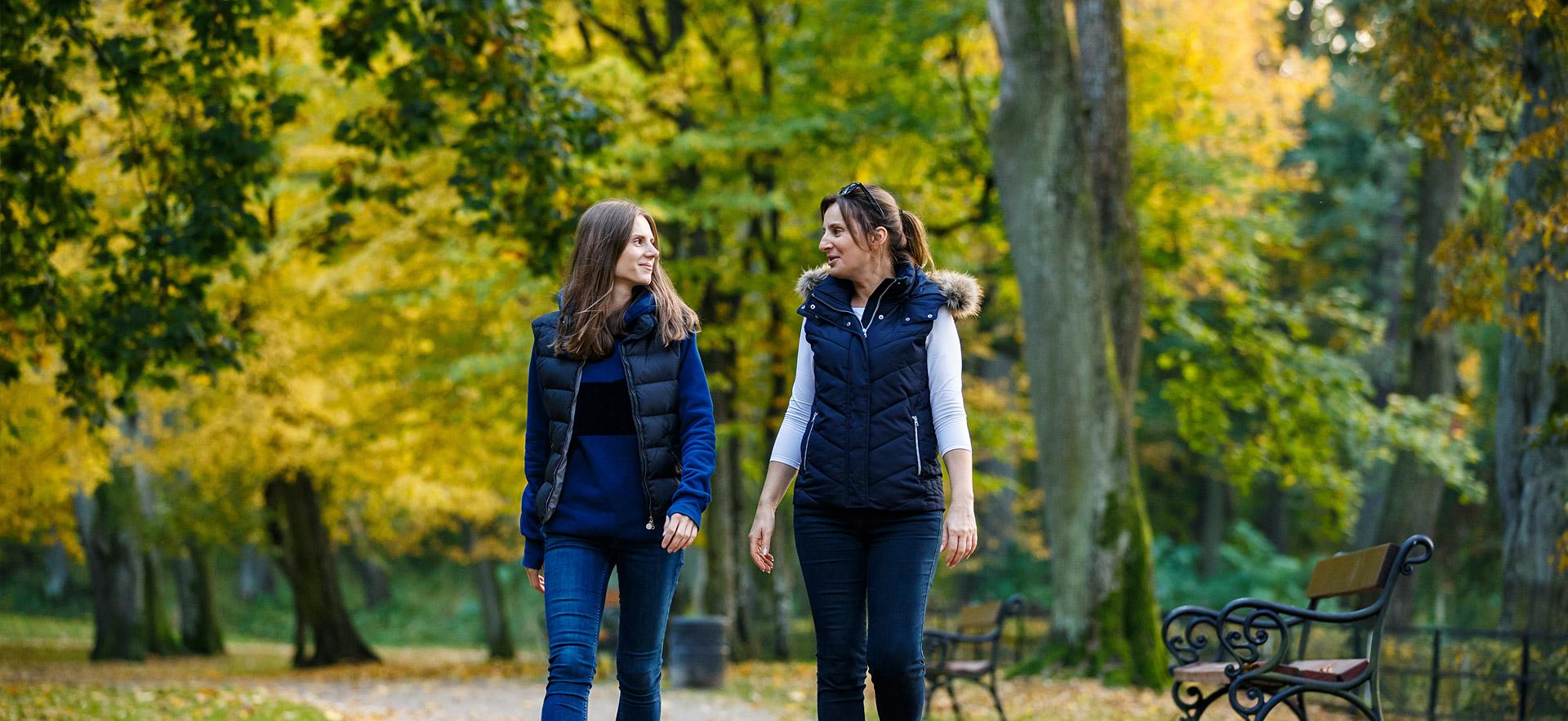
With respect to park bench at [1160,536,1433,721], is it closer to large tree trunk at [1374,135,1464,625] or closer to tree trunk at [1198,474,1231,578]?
large tree trunk at [1374,135,1464,625]

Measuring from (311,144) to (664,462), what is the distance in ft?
43.7

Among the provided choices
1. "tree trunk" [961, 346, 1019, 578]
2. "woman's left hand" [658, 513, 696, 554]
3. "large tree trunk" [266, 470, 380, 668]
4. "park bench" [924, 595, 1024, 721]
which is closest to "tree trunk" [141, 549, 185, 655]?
"large tree trunk" [266, 470, 380, 668]

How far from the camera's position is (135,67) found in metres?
10.2

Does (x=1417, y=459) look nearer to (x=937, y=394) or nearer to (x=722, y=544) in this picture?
(x=722, y=544)

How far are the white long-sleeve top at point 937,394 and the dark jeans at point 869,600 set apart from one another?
0.79ft

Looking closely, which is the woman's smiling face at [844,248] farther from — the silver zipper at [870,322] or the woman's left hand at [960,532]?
the woman's left hand at [960,532]

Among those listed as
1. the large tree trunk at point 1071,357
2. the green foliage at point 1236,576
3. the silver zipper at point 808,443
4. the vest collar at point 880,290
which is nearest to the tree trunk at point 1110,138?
the large tree trunk at point 1071,357

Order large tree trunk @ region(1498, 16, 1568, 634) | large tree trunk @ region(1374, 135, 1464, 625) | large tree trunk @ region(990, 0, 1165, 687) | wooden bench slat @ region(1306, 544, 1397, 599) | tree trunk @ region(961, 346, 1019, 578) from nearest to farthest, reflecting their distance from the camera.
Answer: wooden bench slat @ region(1306, 544, 1397, 599), large tree trunk @ region(1498, 16, 1568, 634), large tree trunk @ region(990, 0, 1165, 687), large tree trunk @ region(1374, 135, 1464, 625), tree trunk @ region(961, 346, 1019, 578)

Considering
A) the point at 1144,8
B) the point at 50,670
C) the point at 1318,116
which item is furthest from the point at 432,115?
the point at 1318,116

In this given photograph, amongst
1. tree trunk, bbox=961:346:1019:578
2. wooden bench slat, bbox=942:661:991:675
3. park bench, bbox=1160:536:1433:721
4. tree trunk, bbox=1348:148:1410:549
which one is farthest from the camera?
tree trunk, bbox=961:346:1019:578

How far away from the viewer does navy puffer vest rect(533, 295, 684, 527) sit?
15.8 feet

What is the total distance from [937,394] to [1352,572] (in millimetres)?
2193

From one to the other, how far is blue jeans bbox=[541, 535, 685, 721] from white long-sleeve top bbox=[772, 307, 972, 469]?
544 mm

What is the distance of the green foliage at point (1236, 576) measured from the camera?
29.0 m
